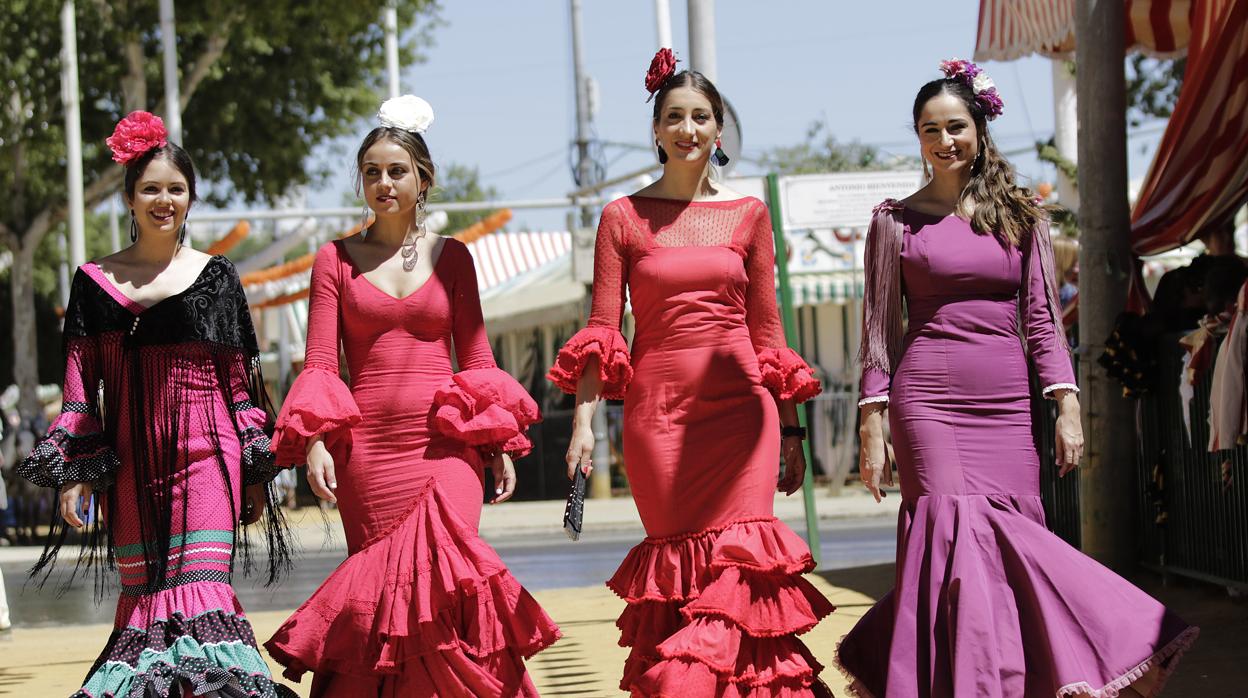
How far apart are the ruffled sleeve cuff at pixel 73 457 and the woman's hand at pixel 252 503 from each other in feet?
1.56

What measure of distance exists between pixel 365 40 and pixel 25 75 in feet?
18.0

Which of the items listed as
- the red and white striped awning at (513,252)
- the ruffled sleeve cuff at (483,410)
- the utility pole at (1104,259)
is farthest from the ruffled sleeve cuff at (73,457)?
the red and white striped awning at (513,252)

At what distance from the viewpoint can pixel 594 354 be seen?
5832mm

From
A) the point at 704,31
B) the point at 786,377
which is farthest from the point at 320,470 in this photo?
the point at 704,31

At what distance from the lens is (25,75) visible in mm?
26719

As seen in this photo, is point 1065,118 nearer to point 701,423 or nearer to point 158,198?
point 701,423

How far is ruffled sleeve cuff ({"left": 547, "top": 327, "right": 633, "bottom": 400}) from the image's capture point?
5.82m

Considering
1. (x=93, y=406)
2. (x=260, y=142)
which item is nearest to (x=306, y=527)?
(x=260, y=142)

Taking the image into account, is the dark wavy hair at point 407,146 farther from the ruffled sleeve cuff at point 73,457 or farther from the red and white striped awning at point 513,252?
the red and white striped awning at point 513,252

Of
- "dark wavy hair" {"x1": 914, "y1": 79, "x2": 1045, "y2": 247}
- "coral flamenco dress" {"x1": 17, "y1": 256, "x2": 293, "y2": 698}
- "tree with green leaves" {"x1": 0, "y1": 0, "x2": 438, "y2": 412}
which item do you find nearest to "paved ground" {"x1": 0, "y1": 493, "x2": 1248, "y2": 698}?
"coral flamenco dress" {"x1": 17, "y1": 256, "x2": 293, "y2": 698}

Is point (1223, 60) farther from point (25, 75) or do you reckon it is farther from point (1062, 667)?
point (25, 75)

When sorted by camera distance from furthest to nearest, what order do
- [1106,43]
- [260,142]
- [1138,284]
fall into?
1. [260,142]
2. [1138,284]
3. [1106,43]

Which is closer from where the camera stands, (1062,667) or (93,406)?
(1062,667)

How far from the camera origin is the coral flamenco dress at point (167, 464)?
18.7 ft
